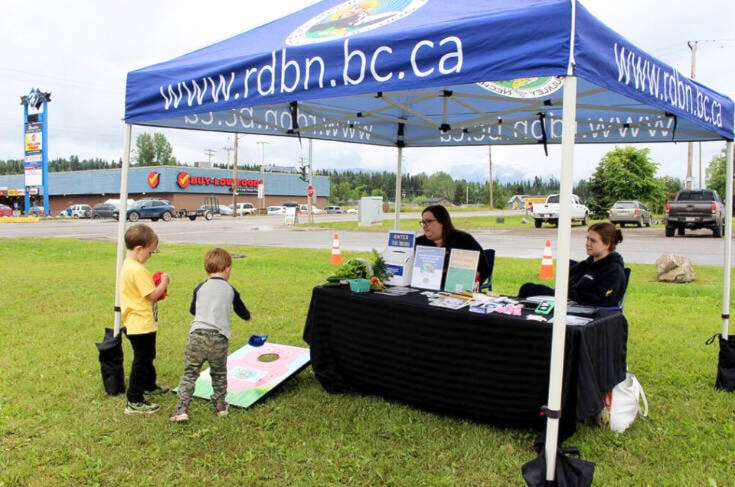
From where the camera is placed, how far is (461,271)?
4188 millimetres

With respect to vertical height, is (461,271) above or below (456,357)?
above

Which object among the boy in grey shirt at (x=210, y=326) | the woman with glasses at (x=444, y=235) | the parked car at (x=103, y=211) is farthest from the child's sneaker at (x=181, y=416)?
the parked car at (x=103, y=211)

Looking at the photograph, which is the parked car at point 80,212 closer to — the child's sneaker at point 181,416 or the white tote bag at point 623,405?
the child's sneaker at point 181,416

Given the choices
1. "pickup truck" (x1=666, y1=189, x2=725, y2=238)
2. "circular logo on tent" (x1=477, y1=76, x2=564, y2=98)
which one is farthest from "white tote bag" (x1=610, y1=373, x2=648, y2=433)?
"pickup truck" (x1=666, y1=189, x2=725, y2=238)

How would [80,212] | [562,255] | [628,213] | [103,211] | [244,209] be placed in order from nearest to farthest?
[562,255], [628,213], [103,211], [80,212], [244,209]

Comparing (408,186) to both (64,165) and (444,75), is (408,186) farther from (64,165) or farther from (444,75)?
(444,75)

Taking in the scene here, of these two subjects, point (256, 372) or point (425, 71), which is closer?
point (425, 71)

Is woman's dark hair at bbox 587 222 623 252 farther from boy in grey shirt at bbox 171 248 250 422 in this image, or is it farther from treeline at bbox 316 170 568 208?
treeline at bbox 316 170 568 208

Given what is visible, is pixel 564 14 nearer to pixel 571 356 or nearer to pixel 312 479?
pixel 571 356

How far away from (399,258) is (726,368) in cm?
272

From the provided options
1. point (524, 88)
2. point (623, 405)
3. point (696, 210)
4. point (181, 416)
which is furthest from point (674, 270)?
point (696, 210)

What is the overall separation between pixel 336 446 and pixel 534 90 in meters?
3.61

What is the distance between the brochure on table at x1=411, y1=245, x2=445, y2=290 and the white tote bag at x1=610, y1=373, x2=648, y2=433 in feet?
4.74

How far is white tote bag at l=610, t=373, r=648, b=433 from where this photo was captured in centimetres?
355
